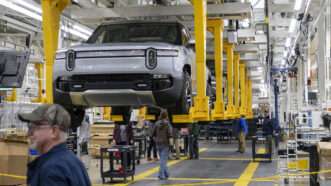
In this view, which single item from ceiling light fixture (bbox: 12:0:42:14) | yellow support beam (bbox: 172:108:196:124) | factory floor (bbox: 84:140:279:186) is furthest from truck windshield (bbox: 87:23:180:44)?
ceiling light fixture (bbox: 12:0:42:14)

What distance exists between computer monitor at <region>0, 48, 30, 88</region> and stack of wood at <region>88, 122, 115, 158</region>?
10092 millimetres

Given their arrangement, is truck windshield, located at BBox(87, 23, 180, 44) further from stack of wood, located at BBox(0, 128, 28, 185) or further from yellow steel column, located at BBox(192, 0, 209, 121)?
Result: stack of wood, located at BBox(0, 128, 28, 185)

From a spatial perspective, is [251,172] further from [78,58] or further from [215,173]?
[78,58]

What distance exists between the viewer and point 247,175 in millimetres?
12727

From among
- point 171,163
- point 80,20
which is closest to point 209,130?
point 171,163

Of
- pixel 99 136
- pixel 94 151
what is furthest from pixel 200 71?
pixel 99 136

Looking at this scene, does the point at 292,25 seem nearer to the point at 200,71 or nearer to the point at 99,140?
the point at 99,140

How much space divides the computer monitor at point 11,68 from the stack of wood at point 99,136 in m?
10.1

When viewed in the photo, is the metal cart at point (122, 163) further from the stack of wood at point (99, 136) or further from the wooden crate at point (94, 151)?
the stack of wood at point (99, 136)

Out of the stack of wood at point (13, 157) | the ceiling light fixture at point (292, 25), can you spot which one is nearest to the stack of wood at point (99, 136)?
the ceiling light fixture at point (292, 25)

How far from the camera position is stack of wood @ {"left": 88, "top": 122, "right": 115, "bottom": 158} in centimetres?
1822

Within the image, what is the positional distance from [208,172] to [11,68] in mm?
6912

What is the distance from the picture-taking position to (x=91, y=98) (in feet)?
25.2

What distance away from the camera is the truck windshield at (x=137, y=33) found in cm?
869
